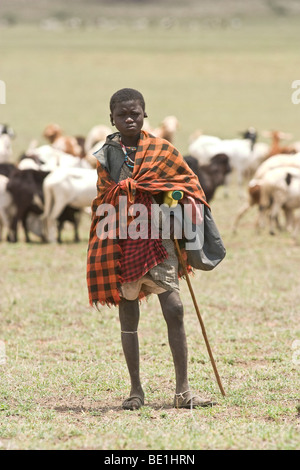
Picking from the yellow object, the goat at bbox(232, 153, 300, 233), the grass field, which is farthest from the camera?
the goat at bbox(232, 153, 300, 233)

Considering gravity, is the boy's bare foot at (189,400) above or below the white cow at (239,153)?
below

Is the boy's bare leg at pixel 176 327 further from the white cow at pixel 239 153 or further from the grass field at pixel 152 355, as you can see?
the white cow at pixel 239 153

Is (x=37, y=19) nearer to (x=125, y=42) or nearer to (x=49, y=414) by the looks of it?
(x=125, y=42)

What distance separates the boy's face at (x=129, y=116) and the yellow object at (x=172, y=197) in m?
0.39

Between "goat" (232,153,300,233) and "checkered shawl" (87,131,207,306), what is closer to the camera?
"checkered shawl" (87,131,207,306)

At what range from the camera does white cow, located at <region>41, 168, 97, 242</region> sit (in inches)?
457

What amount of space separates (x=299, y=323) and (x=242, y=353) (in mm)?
1047

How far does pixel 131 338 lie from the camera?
4836 mm

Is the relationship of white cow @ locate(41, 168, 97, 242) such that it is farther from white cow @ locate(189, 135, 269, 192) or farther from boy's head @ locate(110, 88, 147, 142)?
boy's head @ locate(110, 88, 147, 142)

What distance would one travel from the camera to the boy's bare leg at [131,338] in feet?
15.8

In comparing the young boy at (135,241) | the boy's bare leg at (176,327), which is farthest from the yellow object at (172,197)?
the boy's bare leg at (176,327)

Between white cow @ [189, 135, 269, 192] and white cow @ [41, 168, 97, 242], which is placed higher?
white cow @ [189, 135, 269, 192]

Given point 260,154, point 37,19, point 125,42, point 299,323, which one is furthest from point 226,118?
point 37,19

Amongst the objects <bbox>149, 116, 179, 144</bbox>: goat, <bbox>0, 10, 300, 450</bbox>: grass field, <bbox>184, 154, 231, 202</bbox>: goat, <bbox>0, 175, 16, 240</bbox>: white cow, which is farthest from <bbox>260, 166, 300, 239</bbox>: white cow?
<bbox>149, 116, 179, 144</bbox>: goat
